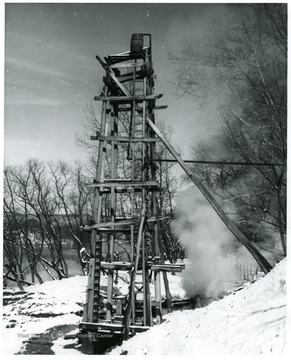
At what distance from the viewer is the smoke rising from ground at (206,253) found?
11.7 metres

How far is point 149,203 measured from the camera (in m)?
7.89

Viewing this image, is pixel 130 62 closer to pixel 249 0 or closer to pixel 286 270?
pixel 249 0

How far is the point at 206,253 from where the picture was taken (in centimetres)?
1262

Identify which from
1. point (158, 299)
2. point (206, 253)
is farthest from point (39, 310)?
point (206, 253)

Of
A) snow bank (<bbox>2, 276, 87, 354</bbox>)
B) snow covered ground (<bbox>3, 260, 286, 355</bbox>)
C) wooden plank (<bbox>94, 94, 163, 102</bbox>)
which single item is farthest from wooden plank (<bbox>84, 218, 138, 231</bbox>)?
snow bank (<bbox>2, 276, 87, 354</bbox>)

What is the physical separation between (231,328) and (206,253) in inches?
328

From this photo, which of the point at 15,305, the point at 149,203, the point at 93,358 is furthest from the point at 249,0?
the point at 15,305

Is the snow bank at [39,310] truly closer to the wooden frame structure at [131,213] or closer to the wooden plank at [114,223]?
the wooden frame structure at [131,213]

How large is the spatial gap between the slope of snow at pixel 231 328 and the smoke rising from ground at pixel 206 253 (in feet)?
20.0

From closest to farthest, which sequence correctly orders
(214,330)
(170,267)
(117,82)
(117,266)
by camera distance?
(214,330) < (170,267) < (117,266) < (117,82)

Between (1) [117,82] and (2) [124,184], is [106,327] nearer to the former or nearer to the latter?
(2) [124,184]

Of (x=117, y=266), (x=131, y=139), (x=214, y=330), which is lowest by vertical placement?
(x=214, y=330)

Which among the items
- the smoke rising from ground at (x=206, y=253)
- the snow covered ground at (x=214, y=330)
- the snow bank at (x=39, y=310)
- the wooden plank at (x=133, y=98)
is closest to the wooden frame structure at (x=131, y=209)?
the wooden plank at (x=133, y=98)

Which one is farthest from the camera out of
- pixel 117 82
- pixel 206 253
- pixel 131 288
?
pixel 206 253
